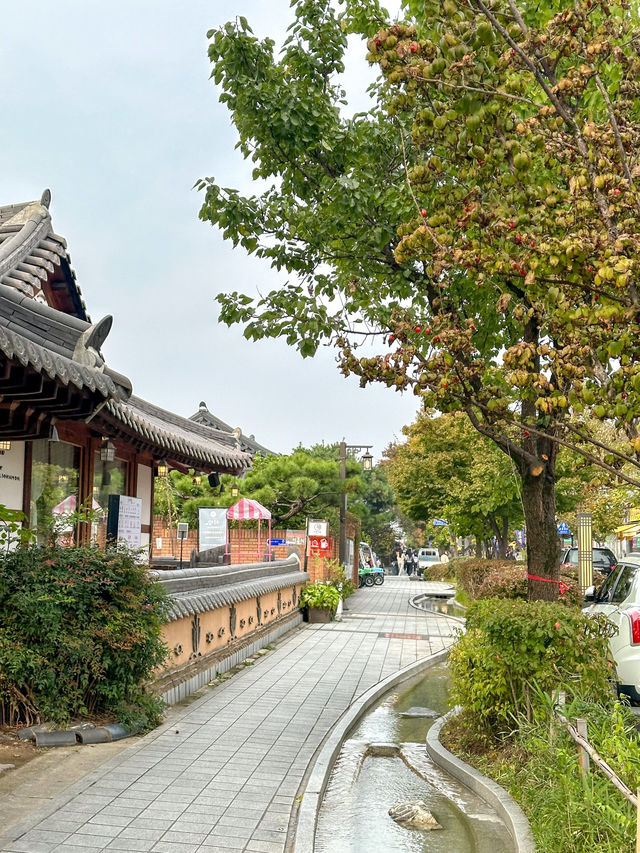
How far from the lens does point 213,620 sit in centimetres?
1265

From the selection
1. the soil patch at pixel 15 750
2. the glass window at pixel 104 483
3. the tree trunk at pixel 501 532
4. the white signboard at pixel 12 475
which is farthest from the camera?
the tree trunk at pixel 501 532

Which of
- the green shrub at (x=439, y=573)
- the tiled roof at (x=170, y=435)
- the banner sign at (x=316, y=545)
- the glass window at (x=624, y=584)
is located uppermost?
the tiled roof at (x=170, y=435)

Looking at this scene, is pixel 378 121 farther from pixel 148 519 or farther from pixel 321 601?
pixel 321 601

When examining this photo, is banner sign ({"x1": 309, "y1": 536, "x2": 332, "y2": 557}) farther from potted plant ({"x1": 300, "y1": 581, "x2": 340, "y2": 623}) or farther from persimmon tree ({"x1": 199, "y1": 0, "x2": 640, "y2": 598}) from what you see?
persimmon tree ({"x1": 199, "y1": 0, "x2": 640, "y2": 598})

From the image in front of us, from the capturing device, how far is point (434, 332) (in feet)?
21.8

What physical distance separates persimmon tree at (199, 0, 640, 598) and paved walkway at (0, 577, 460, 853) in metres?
3.32

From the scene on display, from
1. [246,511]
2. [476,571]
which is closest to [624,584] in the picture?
[246,511]

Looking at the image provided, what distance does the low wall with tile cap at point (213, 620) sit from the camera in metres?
10.4

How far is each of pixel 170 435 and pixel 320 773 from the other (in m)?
6.53

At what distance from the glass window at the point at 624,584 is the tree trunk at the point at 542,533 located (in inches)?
77.2

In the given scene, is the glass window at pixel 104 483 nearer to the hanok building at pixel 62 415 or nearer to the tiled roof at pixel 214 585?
the hanok building at pixel 62 415

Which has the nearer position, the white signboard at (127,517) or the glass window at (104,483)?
the white signboard at (127,517)

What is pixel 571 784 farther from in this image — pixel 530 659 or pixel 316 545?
pixel 316 545

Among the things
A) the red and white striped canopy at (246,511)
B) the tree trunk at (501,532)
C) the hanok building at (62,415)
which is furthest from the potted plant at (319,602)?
the tree trunk at (501,532)
